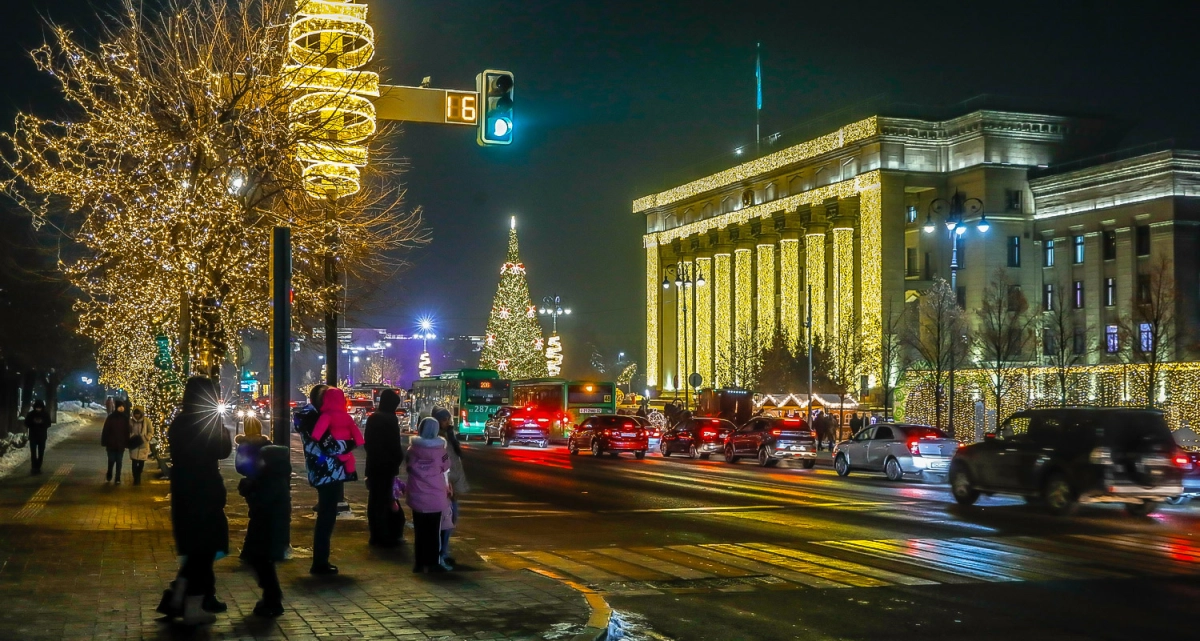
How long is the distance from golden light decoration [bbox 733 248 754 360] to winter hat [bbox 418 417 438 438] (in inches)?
3459

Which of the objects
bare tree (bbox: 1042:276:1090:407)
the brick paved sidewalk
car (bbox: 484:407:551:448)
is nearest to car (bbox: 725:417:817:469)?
car (bbox: 484:407:551:448)

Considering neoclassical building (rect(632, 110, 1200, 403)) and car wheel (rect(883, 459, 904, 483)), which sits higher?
neoclassical building (rect(632, 110, 1200, 403))

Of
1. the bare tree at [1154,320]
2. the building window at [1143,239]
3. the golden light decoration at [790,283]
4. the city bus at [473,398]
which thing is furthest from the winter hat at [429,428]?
the golden light decoration at [790,283]

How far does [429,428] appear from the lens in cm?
1289

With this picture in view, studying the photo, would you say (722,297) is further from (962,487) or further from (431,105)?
(431,105)

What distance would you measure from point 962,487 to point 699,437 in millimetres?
22592

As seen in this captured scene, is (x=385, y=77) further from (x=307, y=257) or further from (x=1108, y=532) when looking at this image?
(x=1108, y=532)

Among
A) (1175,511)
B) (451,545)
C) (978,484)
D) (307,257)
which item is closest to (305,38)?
(307,257)

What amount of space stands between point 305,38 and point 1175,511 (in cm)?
1744

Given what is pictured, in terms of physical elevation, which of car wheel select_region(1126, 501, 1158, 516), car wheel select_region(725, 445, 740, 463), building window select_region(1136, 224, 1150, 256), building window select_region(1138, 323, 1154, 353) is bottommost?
car wheel select_region(725, 445, 740, 463)

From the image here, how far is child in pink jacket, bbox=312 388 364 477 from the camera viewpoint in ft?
41.7

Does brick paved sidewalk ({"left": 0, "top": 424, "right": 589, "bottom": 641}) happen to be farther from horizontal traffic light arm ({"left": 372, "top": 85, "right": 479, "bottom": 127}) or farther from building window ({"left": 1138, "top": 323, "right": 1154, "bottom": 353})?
building window ({"left": 1138, "top": 323, "right": 1154, "bottom": 353})

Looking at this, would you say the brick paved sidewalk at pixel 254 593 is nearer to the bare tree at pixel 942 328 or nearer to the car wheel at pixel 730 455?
the car wheel at pixel 730 455

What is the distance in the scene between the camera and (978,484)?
924 inches
